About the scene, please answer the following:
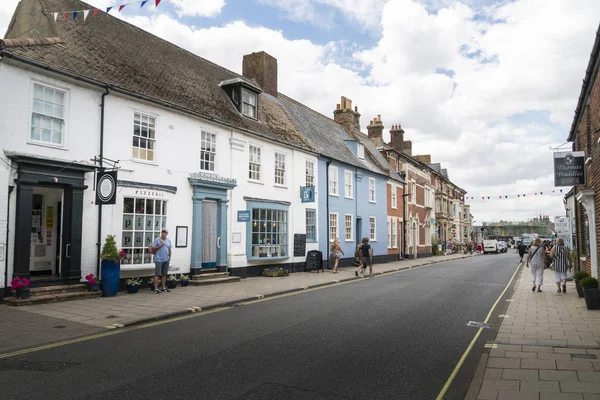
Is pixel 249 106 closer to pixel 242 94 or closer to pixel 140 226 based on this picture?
pixel 242 94

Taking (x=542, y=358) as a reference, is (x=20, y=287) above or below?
above

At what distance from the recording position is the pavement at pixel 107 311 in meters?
7.87

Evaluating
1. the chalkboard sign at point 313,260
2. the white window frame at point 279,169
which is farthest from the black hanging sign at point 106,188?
the chalkboard sign at point 313,260

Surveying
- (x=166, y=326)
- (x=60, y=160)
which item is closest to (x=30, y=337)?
(x=166, y=326)

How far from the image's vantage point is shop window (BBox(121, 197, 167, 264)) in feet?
44.5

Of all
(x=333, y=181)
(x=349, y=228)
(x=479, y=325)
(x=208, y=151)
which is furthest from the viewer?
(x=349, y=228)

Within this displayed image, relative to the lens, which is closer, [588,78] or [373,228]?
[588,78]

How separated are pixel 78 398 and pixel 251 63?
72.4 ft

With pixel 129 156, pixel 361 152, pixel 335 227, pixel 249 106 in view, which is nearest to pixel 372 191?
pixel 361 152

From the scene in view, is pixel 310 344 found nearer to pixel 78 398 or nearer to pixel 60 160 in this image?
pixel 78 398

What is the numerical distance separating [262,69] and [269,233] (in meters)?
9.69

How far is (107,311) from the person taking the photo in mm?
10078

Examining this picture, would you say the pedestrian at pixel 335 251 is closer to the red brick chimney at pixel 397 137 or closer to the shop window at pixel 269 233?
the shop window at pixel 269 233

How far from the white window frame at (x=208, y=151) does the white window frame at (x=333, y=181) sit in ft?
29.7
